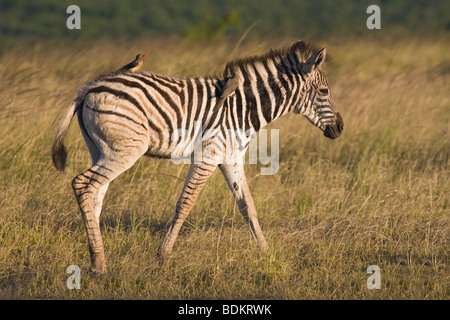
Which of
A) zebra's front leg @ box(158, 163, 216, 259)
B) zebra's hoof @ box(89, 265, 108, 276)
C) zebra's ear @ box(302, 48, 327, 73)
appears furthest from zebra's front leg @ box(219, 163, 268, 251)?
zebra's hoof @ box(89, 265, 108, 276)

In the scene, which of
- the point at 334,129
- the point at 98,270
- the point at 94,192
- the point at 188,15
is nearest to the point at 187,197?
the point at 94,192

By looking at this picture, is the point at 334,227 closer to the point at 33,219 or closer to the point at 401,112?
the point at 33,219

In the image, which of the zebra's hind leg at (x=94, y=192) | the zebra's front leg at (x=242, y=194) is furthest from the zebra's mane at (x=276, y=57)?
the zebra's hind leg at (x=94, y=192)

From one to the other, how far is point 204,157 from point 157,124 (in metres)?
0.50

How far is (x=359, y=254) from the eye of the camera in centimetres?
546

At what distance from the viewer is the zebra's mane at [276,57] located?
218 inches

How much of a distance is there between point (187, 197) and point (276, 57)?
1.57m

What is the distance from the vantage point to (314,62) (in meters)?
5.49

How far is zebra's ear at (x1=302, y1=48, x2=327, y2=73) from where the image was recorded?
5.46 metres

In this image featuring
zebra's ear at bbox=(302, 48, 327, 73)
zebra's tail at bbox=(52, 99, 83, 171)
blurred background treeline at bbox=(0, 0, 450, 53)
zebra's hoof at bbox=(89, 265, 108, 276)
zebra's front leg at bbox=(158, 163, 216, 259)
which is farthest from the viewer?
blurred background treeline at bbox=(0, 0, 450, 53)

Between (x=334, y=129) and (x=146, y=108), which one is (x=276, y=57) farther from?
(x=146, y=108)

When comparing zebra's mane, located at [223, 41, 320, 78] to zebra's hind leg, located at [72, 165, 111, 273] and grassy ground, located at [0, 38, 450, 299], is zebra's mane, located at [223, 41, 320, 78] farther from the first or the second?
zebra's hind leg, located at [72, 165, 111, 273]

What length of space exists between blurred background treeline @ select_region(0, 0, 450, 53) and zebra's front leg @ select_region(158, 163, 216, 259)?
25.9 meters

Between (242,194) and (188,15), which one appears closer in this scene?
(242,194)
